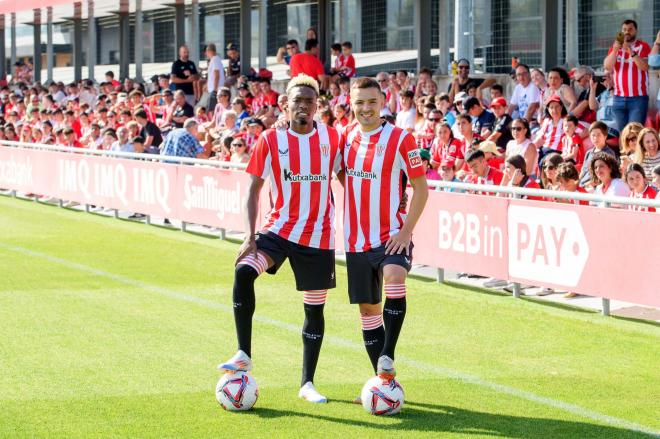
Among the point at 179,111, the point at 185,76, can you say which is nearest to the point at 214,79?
the point at 185,76

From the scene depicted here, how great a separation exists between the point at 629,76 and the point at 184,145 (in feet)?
24.2

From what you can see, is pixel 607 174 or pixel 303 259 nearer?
pixel 303 259

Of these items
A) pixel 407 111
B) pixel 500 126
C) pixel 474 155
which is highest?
pixel 407 111

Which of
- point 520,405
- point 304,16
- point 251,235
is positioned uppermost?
point 304,16

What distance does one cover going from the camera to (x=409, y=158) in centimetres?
703

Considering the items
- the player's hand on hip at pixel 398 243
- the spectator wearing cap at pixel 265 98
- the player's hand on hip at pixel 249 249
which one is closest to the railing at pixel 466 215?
the spectator wearing cap at pixel 265 98

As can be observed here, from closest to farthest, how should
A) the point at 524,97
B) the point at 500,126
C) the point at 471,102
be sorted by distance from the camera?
the point at 500,126
the point at 471,102
the point at 524,97


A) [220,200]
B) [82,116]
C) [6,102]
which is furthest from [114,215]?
[6,102]

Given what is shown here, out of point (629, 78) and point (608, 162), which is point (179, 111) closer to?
point (629, 78)

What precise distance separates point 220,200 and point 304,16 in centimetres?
1575

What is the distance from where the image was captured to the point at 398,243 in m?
6.95

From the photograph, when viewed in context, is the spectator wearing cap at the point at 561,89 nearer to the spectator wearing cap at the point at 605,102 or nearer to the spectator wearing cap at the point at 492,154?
the spectator wearing cap at the point at 605,102

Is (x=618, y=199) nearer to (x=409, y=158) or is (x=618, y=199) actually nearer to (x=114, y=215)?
(x=409, y=158)

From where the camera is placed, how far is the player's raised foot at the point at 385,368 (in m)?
6.85
